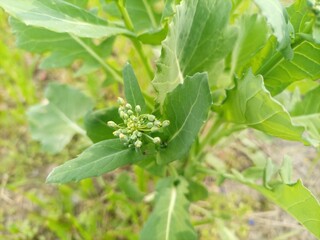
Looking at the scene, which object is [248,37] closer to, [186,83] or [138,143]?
[186,83]

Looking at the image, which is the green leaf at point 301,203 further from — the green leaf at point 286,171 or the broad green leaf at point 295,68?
the broad green leaf at point 295,68

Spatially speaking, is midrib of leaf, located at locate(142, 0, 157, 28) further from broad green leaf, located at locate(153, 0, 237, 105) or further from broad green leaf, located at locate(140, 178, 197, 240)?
broad green leaf, located at locate(140, 178, 197, 240)

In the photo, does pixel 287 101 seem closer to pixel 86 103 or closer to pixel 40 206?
pixel 86 103

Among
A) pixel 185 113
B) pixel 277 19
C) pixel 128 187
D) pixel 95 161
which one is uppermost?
pixel 277 19

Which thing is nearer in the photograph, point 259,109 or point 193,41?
point 259,109

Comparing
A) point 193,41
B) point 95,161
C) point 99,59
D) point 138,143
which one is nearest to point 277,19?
point 193,41

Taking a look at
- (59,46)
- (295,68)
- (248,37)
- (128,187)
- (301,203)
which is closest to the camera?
(301,203)

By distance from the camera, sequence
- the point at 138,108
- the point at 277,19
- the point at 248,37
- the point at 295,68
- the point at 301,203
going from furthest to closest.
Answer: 1. the point at 248,37
2. the point at 295,68
3. the point at 301,203
4. the point at 138,108
5. the point at 277,19

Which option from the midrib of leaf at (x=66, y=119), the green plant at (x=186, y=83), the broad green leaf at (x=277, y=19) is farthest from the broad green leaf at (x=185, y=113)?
the midrib of leaf at (x=66, y=119)

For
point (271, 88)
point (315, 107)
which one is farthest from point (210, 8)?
point (315, 107)
